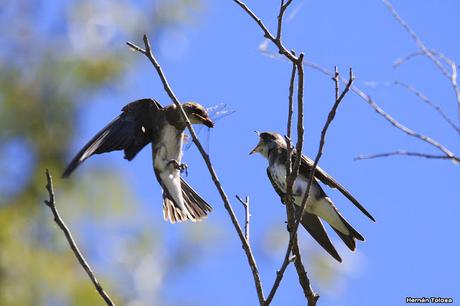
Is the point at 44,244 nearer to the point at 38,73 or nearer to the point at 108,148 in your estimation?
the point at 108,148

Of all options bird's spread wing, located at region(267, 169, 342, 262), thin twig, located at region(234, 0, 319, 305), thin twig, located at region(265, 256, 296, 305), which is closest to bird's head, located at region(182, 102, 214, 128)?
bird's spread wing, located at region(267, 169, 342, 262)

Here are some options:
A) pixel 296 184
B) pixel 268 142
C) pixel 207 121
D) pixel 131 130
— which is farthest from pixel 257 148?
pixel 131 130

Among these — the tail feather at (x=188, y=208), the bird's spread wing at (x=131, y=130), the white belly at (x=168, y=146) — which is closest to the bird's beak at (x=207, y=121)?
the white belly at (x=168, y=146)

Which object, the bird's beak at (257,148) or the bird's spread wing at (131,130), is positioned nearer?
the bird's spread wing at (131,130)

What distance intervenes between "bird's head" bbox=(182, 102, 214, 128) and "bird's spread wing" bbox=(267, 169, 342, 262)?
0.65m

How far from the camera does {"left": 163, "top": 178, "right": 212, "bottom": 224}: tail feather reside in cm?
433

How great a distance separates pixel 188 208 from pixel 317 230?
0.72 meters

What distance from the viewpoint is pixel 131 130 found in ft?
14.4

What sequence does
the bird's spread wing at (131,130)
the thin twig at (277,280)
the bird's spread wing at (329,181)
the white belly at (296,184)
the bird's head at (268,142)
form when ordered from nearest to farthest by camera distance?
the thin twig at (277,280)
the bird's spread wing at (329,181)
the bird's spread wing at (131,130)
the white belly at (296,184)
the bird's head at (268,142)

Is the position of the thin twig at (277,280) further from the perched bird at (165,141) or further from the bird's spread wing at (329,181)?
the perched bird at (165,141)

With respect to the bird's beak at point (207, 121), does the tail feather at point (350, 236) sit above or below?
below

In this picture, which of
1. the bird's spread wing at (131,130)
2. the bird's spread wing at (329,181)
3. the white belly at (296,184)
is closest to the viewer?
the bird's spread wing at (329,181)

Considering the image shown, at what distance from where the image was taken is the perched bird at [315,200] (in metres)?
4.41

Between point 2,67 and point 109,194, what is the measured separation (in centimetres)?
110
